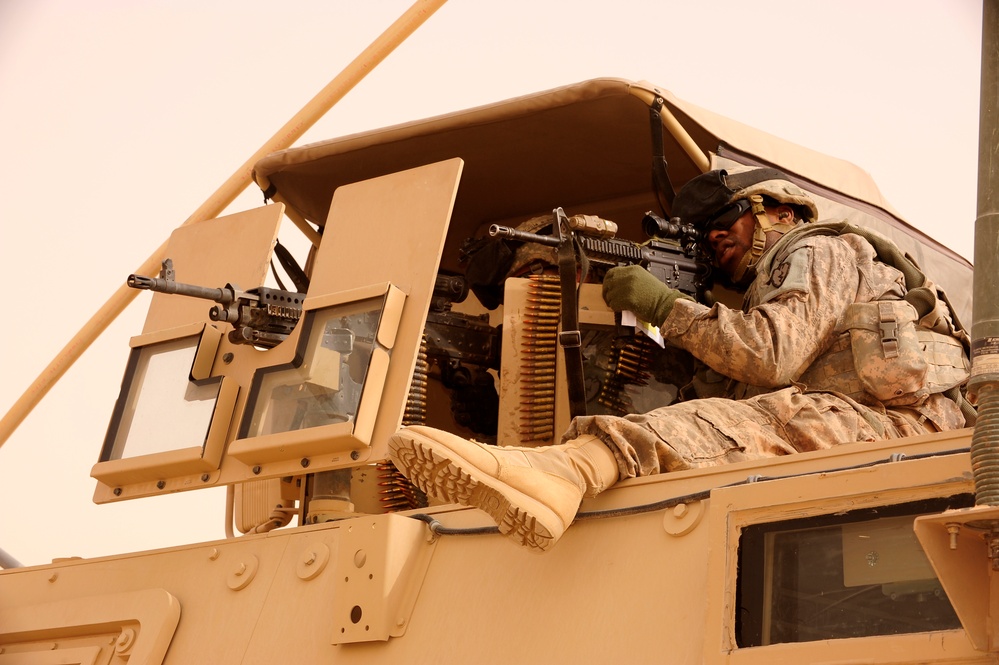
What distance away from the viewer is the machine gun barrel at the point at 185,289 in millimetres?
4133

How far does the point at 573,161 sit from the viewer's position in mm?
5215

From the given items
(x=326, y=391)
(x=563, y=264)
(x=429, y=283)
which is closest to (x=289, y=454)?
(x=326, y=391)

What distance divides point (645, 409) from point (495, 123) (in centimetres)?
116

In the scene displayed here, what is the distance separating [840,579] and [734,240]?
7.74 feet

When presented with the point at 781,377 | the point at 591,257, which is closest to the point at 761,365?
the point at 781,377

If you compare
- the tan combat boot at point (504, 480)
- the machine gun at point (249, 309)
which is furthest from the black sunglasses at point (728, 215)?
the tan combat boot at point (504, 480)

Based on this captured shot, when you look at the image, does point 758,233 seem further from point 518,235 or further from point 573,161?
point 518,235

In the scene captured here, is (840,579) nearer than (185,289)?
Yes

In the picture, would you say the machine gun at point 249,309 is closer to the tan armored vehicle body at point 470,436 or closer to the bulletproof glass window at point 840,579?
the tan armored vehicle body at point 470,436

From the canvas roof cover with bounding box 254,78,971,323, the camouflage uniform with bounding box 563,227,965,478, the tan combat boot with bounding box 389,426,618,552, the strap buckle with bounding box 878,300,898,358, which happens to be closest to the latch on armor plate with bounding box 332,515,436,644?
the tan combat boot with bounding box 389,426,618,552

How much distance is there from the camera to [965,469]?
2398 mm

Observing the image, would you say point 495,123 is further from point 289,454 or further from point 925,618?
point 925,618

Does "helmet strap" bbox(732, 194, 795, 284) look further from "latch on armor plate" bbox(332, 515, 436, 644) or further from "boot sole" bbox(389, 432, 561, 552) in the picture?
"boot sole" bbox(389, 432, 561, 552)

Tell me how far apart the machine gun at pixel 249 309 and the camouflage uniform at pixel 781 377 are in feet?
3.83
